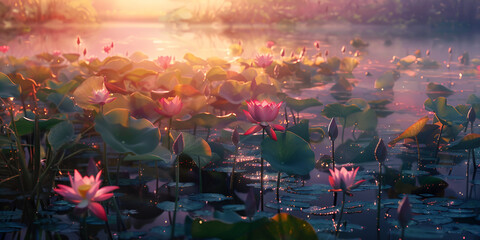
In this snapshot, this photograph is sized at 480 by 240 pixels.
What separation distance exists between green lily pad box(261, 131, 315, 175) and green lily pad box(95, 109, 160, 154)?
0.52m

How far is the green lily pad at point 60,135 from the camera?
7.39 ft

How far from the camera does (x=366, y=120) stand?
361 cm

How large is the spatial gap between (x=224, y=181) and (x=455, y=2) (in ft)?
70.8

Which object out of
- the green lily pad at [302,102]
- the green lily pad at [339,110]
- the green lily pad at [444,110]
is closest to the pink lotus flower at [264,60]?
the green lily pad at [302,102]

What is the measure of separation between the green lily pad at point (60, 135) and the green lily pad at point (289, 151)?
91cm

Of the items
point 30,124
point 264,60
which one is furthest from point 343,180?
point 264,60

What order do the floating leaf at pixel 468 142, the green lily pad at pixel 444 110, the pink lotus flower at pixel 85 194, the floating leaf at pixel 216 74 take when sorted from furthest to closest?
the floating leaf at pixel 216 74
the green lily pad at pixel 444 110
the floating leaf at pixel 468 142
the pink lotus flower at pixel 85 194

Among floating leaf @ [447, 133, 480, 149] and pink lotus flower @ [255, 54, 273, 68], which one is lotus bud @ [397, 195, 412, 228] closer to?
floating leaf @ [447, 133, 480, 149]

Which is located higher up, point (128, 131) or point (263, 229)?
point (128, 131)

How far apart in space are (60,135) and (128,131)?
351mm

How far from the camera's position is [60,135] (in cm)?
229

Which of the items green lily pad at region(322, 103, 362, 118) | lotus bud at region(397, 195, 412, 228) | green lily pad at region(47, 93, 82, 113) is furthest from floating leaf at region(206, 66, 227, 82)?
lotus bud at region(397, 195, 412, 228)

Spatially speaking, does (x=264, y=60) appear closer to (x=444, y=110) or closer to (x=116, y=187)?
(x=444, y=110)

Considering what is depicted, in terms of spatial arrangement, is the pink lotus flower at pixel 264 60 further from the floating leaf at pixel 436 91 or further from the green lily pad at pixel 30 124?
the green lily pad at pixel 30 124
